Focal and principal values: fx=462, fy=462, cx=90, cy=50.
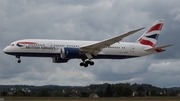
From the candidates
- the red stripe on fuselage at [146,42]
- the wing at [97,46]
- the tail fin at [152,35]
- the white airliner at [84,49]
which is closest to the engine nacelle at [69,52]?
the white airliner at [84,49]

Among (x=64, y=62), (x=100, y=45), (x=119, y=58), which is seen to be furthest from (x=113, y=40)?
(x=64, y=62)

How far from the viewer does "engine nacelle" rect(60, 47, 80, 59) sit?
64.1 metres

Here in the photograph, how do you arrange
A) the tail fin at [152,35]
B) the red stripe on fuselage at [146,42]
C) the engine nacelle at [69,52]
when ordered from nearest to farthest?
the engine nacelle at [69,52], the red stripe on fuselage at [146,42], the tail fin at [152,35]

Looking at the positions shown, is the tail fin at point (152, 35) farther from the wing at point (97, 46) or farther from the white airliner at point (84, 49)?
the wing at point (97, 46)

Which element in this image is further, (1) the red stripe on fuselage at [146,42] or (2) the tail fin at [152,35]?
(2) the tail fin at [152,35]

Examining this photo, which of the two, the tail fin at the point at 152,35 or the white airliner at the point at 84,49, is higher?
the tail fin at the point at 152,35

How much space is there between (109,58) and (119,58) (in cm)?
160

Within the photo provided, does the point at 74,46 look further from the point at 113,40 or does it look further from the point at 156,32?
the point at 156,32

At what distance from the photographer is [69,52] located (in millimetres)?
64250

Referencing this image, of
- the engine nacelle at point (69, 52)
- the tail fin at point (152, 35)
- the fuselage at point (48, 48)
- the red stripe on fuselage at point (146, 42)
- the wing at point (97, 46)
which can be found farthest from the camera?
the tail fin at point (152, 35)

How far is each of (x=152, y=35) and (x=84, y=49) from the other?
14.0 meters

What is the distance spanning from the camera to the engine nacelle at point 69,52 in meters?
64.1

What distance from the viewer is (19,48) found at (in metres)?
63.8

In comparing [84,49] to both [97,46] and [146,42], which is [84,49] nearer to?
[97,46]
